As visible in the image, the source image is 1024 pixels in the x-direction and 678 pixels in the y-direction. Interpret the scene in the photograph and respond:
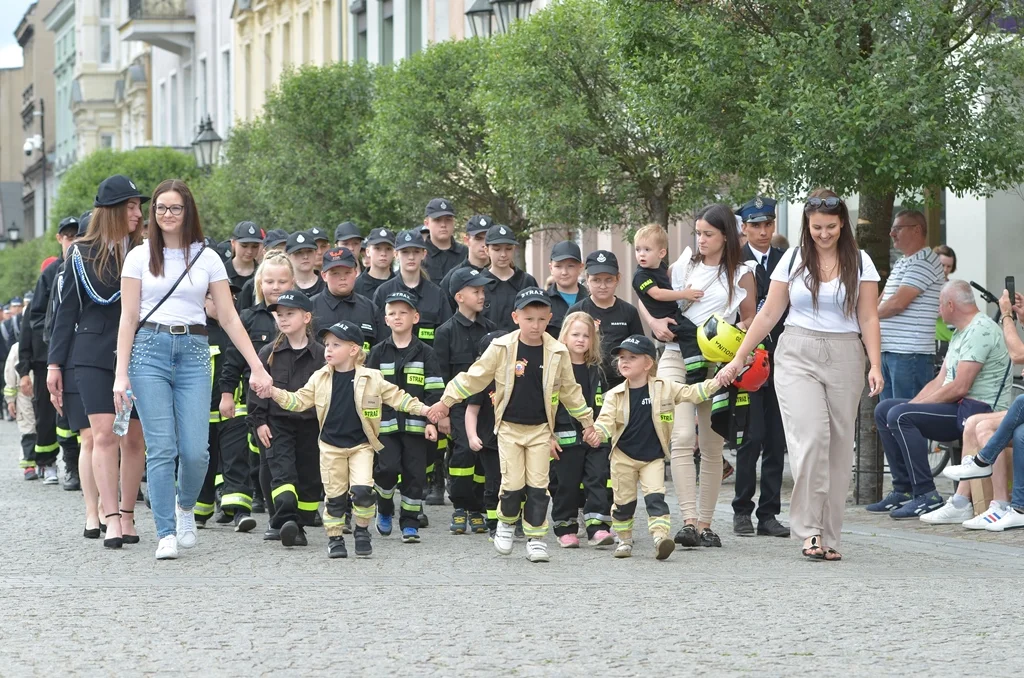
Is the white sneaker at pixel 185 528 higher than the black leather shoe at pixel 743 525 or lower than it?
higher

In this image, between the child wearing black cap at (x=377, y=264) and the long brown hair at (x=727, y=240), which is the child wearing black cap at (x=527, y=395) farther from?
the child wearing black cap at (x=377, y=264)

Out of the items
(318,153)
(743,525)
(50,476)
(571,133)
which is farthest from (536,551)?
(318,153)

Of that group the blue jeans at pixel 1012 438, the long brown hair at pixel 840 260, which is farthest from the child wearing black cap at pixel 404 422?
the blue jeans at pixel 1012 438

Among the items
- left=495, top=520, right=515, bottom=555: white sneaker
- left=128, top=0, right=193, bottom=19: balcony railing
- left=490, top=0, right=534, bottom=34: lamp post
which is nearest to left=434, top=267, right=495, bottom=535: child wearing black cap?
left=495, top=520, right=515, bottom=555: white sneaker

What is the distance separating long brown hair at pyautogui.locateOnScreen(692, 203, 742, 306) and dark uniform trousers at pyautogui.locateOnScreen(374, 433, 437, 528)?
6.66 ft

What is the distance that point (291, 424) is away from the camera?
10.9 metres

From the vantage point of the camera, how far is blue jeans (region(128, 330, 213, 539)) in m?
9.96

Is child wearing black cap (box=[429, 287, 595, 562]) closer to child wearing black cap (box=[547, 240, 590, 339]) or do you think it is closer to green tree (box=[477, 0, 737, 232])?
child wearing black cap (box=[547, 240, 590, 339])

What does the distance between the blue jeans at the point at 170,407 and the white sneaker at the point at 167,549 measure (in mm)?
53

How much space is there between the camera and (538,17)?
20.5 meters

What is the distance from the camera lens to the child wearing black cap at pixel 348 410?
10352 millimetres

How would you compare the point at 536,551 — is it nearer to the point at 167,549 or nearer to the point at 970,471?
the point at 167,549

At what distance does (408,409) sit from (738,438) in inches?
74.3

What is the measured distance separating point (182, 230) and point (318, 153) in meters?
22.5
